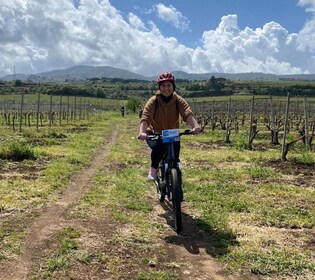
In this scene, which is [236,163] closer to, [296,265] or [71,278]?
[296,265]

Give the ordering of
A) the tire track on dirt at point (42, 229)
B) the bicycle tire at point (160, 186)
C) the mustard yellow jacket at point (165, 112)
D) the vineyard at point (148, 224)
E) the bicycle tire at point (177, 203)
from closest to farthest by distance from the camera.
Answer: the tire track on dirt at point (42, 229) < the vineyard at point (148, 224) < the bicycle tire at point (177, 203) < the mustard yellow jacket at point (165, 112) < the bicycle tire at point (160, 186)

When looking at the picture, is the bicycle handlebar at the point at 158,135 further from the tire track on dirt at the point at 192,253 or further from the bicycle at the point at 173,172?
the tire track on dirt at the point at 192,253

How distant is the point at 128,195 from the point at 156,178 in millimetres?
994


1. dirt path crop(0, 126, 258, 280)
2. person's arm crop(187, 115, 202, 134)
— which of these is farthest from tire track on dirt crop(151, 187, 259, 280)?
person's arm crop(187, 115, 202, 134)

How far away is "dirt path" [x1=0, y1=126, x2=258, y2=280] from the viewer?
4.57m

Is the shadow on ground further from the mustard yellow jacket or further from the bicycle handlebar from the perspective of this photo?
the mustard yellow jacket

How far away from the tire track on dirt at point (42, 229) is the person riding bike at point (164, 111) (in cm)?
194

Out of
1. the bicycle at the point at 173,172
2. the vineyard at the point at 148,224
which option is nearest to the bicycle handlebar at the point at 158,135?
the bicycle at the point at 173,172

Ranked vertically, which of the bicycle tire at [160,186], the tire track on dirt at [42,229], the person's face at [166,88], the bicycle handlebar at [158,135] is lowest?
the tire track on dirt at [42,229]

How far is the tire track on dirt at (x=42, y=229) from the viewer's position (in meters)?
4.52

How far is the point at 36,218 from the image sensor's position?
21.3 ft

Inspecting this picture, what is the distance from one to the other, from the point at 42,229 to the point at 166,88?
2.87 meters

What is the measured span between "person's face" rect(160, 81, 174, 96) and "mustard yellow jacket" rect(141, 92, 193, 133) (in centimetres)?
11

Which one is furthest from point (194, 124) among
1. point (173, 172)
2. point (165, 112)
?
point (173, 172)
